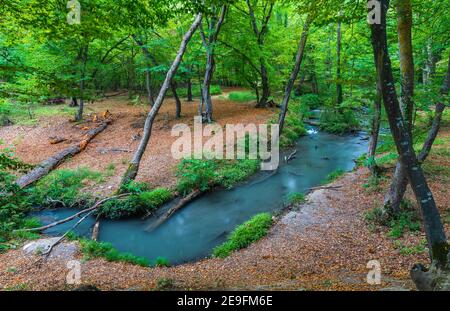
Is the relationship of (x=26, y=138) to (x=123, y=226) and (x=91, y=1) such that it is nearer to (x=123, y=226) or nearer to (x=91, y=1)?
(x=123, y=226)

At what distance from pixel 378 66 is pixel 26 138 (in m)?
17.8

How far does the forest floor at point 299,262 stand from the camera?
532cm

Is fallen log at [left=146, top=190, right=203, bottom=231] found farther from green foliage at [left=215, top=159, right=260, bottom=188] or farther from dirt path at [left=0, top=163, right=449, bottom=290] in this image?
dirt path at [left=0, top=163, right=449, bottom=290]

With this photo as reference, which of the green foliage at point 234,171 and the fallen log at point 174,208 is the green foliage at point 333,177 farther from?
the fallen log at point 174,208

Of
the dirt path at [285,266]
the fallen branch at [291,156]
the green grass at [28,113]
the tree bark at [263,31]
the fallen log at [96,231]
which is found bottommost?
the fallen log at [96,231]

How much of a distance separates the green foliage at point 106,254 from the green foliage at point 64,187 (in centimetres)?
330

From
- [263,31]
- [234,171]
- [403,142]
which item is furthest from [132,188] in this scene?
[263,31]

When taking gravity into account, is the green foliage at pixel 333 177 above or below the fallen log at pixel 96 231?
above

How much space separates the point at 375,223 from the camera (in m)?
7.70

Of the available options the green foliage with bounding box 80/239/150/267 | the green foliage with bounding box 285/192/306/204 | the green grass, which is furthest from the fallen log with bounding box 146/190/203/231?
the green grass

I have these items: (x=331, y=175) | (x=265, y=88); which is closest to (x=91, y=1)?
(x=331, y=175)

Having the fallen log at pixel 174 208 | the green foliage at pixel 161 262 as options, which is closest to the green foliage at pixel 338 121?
the fallen log at pixel 174 208

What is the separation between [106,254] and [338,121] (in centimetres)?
1692

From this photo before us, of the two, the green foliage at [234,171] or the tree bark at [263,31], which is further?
the tree bark at [263,31]
